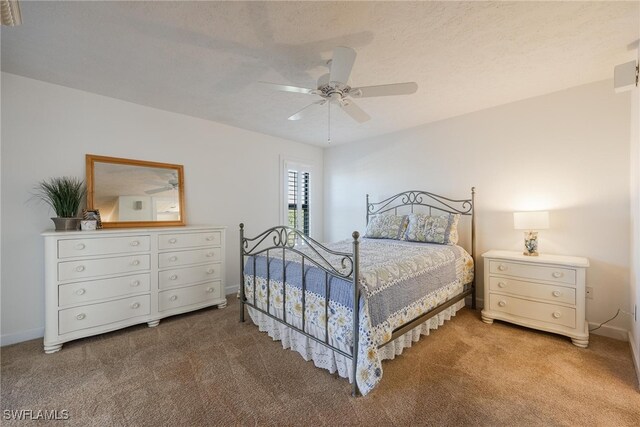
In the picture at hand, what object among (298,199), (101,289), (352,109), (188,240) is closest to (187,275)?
(188,240)

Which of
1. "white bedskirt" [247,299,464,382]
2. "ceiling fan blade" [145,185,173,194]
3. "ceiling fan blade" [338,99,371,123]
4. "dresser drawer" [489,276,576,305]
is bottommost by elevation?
"white bedskirt" [247,299,464,382]

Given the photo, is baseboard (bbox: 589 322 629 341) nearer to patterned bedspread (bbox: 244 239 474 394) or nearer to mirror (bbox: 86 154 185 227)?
patterned bedspread (bbox: 244 239 474 394)

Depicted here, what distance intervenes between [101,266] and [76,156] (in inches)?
49.9

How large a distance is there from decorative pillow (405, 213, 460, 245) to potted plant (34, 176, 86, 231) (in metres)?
3.75

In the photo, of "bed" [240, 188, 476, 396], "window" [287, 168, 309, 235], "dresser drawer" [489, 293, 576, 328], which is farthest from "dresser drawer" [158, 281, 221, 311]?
"dresser drawer" [489, 293, 576, 328]

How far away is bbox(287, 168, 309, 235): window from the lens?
4.93 metres

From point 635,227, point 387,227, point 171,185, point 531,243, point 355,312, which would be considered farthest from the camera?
point 387,227

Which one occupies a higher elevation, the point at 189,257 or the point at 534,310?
the point at 189,257

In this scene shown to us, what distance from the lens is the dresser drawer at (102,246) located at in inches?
94.3

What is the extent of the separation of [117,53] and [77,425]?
2.67 meters

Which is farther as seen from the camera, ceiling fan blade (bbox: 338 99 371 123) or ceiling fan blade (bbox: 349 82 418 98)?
ceiling fan blade (bbox: 338 99 371 123)

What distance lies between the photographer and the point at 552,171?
294 centimetres

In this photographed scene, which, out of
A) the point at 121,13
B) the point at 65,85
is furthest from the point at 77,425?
the point at 65,85

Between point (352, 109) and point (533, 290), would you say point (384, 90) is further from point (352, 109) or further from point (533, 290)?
point (533, 290)
